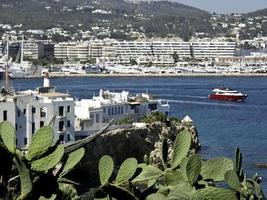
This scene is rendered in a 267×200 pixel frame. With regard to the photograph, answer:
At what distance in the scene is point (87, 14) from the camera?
16488 centimetres

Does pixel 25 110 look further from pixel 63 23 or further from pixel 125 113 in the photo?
pixel 63 23

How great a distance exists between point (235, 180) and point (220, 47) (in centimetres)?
11217

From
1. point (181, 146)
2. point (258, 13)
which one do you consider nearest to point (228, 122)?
point (181, 146)

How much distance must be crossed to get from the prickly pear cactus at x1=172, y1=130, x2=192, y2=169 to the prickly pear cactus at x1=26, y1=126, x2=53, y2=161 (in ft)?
1.31

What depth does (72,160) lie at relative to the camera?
2.52 m

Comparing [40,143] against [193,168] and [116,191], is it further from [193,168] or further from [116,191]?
[193,168]

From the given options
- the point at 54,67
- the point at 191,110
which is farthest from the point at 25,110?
the point at 54,67

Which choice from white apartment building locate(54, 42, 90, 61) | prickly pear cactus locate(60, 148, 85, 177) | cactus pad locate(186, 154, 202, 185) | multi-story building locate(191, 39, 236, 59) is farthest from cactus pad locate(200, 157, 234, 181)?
multi-story building locate(191, 39, 236, 59)

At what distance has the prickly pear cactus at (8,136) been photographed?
7.76 feet

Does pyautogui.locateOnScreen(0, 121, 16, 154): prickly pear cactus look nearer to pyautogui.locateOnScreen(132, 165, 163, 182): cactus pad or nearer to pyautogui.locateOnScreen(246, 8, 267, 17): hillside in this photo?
pyautogui.locateOnScreen(132, 165, 163, 182): cactus pad

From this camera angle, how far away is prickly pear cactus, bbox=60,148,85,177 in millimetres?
2496

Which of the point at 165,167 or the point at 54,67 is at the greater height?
the point at 165,167

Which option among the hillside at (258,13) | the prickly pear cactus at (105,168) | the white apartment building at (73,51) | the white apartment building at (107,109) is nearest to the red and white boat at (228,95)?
the white apartment building at (107,109)

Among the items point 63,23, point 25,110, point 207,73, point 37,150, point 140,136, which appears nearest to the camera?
point 37,150
